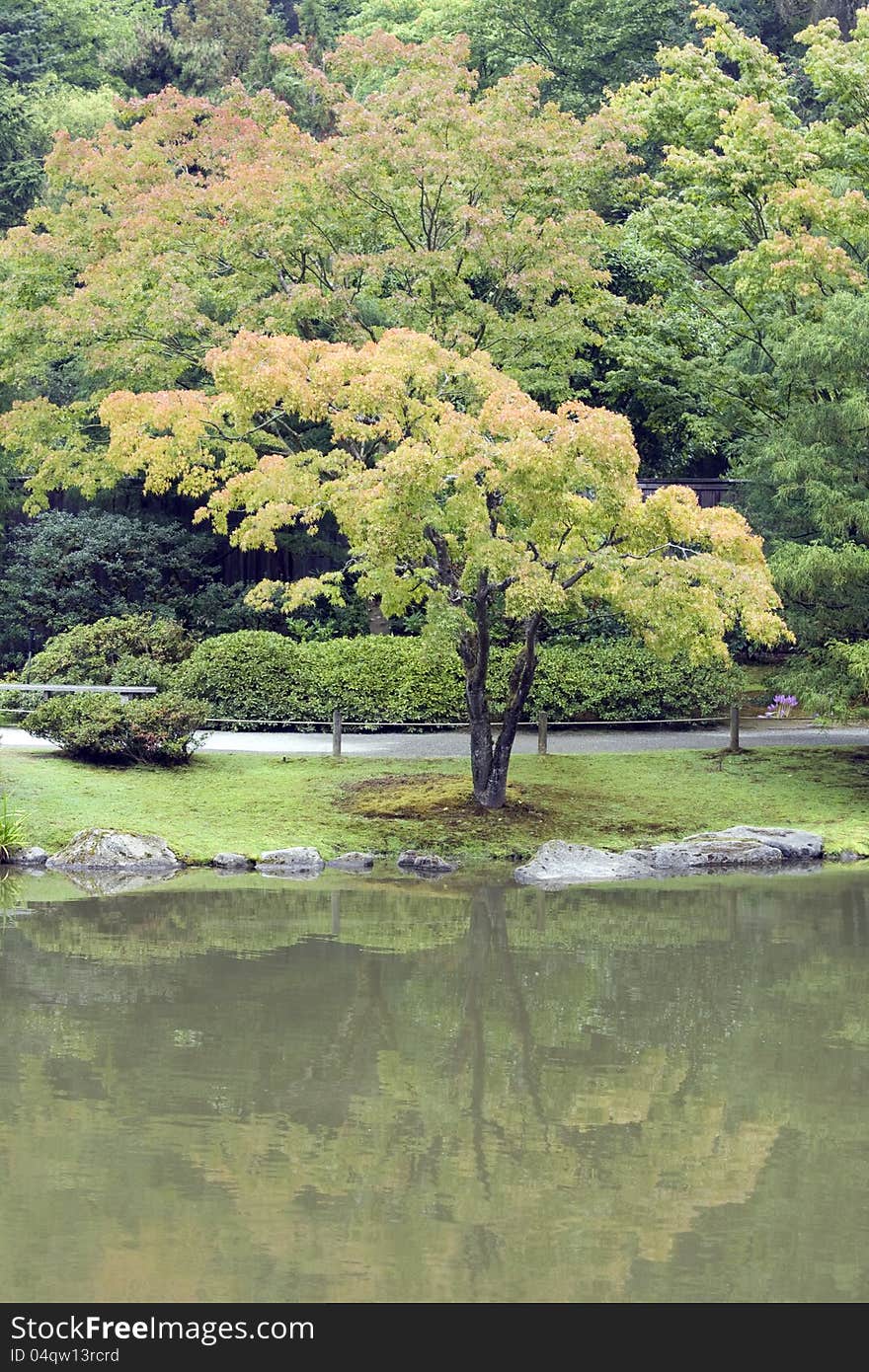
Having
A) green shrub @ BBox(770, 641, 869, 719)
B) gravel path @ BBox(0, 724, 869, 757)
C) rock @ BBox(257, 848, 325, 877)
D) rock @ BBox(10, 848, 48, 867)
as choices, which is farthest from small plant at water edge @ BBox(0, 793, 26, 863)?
green shrub @ BBox(770, 641, 869, 719)

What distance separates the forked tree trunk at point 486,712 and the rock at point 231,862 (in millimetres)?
3230

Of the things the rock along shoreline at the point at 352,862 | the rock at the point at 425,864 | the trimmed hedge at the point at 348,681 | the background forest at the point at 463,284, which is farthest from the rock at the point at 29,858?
the background forest at the point at 463,284

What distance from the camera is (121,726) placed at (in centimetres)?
2078

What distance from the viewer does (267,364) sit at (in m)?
18.8

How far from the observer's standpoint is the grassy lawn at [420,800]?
61.6 feet

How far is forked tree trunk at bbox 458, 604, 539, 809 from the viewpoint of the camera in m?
19.5

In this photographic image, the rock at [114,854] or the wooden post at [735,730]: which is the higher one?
the wooden post at [735,730]

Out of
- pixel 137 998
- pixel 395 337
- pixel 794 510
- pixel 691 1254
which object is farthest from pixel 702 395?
pixel 691 1254

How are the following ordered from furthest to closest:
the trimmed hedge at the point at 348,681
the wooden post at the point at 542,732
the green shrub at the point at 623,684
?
1. the green shrub at the point at 623,684
2. the trimmed hedge at the point at 348,681
3. the wooden post at the point at 542,732

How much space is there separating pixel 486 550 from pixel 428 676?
636cm

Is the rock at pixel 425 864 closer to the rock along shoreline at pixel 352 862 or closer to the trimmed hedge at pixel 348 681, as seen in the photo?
the rock along shoreline at pixel 352 862

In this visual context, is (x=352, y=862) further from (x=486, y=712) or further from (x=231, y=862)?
(x=486, y=712)

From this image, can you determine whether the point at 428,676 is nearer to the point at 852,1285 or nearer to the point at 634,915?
the point at 634,915

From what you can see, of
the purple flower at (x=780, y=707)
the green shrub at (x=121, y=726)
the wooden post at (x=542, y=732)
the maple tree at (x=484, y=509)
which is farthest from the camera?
the purple flower at (x=780, y=707)
